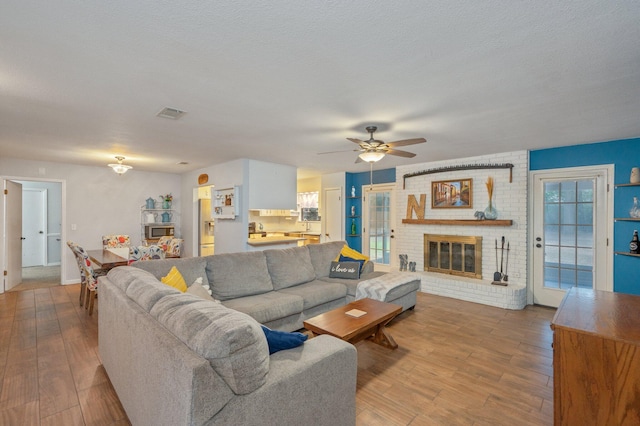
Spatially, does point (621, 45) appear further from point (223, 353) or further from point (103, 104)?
point (103, 104)

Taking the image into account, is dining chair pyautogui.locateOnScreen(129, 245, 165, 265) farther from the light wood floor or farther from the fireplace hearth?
the fireplace hearth

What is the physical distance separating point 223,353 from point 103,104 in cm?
283

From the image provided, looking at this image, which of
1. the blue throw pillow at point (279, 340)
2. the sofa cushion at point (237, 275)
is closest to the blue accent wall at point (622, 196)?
the sofa cushion at point (237, 275)

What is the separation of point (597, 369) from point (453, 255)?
4144 millimetres

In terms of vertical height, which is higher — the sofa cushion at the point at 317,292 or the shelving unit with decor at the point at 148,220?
the shelving unit with decor at the point at 148,220

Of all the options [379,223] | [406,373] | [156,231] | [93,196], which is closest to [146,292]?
[406,373]

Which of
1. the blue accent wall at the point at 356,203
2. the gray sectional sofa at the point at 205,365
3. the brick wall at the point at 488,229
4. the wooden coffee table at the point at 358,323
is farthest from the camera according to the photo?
the blue accent wall at the point at 356,203

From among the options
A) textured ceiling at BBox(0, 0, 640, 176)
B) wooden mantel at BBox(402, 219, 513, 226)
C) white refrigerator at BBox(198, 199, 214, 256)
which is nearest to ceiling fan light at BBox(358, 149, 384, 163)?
textured ceiling at BBox(0, 0, 640, 176)

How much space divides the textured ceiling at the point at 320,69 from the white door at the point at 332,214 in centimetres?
354

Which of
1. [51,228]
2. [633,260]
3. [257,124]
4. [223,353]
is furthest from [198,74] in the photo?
[51,228]

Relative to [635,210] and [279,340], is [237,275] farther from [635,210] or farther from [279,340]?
[635,210]

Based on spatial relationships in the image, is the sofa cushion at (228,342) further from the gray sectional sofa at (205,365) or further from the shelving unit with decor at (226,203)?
the shelving unit with decor at (226,203)

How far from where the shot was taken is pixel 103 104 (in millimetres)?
2877

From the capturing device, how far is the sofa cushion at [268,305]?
→ 9.83ft
